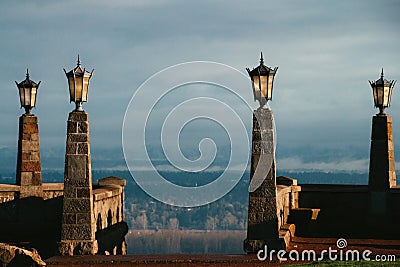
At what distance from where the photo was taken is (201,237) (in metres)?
55.3

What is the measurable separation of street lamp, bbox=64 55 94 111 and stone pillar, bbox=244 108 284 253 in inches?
153

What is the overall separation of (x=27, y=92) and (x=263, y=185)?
7049mm

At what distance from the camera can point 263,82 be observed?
21406 mm

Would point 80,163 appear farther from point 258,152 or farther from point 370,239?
point 370,239

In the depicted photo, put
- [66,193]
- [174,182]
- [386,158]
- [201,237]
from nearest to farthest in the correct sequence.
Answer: [66,193] → [174,182] → [386,158] → [201,237]

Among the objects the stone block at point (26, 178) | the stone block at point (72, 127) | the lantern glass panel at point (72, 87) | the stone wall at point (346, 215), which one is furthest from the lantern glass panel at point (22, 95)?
the stone wall at point (346, 215)

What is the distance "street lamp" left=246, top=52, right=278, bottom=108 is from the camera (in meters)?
21.4

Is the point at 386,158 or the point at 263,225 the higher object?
the point at 386,158

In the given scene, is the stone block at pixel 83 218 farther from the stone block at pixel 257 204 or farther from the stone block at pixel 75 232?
the stone block at pixel 257 204

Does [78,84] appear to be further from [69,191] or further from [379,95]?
[379,95]

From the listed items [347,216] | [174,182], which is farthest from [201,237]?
[174,182]

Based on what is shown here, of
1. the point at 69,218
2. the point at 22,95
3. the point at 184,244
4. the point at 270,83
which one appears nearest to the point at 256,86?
the point at 270,83

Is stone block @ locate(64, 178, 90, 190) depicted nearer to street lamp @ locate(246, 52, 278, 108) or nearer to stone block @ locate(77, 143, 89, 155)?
stone block @ locate(77, 143, 89, 155)

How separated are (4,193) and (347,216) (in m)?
9.62
